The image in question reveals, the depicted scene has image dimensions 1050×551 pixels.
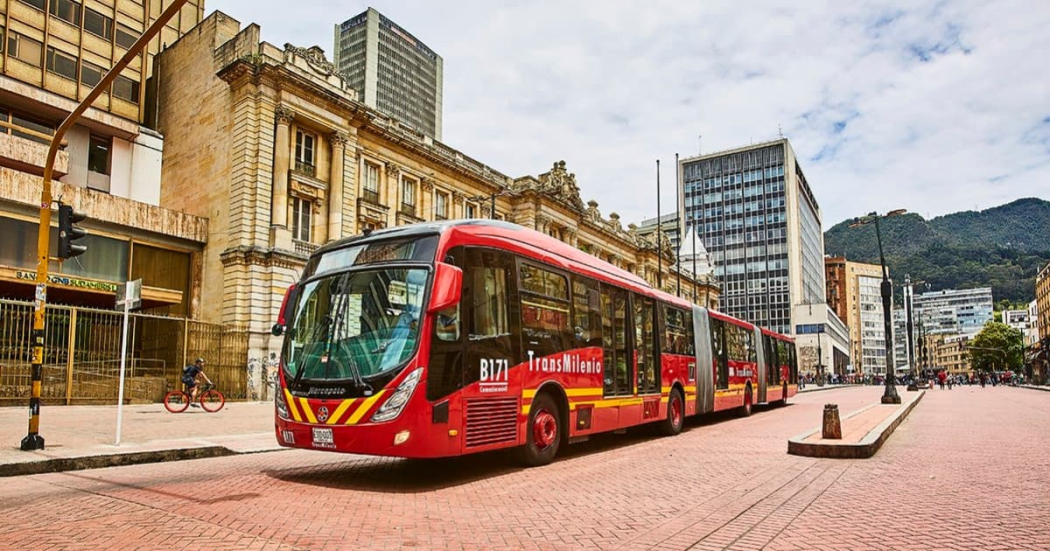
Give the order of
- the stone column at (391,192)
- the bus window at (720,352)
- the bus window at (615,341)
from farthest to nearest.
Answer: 1. the stone column at (391,192)
2. the bus window at (720,352)
3. the bus window at (615,341)

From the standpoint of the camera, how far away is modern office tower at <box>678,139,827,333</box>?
4503 inches

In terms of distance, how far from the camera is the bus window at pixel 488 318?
914cm

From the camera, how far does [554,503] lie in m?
7.64

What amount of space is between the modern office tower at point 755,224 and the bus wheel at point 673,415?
10034cm

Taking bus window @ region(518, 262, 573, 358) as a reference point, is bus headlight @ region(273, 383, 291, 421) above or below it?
below

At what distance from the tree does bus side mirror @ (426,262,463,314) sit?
135m

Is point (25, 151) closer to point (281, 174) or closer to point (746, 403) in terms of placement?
point (281, 174)

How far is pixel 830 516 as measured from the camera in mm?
6941

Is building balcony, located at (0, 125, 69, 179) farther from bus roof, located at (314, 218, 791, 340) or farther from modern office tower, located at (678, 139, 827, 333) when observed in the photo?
modern office tower, located at (678, 139, 827, 333)

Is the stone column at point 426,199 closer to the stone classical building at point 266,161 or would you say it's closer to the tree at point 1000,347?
the stone classical building at point 266,161

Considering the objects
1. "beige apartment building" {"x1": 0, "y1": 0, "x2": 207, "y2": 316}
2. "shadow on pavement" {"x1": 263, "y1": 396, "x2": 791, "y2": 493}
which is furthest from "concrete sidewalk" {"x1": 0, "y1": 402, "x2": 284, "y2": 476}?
"beige apartment building" {"x1": 0, "y1": 0, "x2": 207, "y2": 316}

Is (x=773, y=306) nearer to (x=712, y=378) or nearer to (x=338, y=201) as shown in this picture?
(x=338, y=201)

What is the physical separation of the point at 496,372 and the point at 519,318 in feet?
3.28

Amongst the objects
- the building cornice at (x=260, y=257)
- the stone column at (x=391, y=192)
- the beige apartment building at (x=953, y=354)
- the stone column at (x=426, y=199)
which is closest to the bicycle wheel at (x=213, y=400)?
the building cornice at (x=260, y=257)
